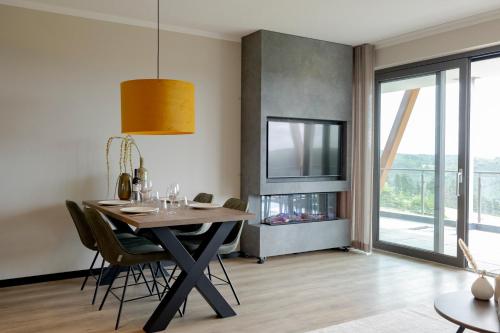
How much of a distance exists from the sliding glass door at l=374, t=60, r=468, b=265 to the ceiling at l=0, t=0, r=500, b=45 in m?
0.65

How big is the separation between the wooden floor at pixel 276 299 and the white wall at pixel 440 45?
237 centimetres

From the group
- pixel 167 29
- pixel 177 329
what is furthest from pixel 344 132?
pixel 177 329

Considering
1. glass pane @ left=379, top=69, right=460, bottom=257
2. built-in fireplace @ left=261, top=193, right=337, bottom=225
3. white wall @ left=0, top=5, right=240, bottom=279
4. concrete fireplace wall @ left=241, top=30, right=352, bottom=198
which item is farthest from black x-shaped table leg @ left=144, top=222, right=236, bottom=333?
glass pane @ left=379, top=69, right=460, bottom=257

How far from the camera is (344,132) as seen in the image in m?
5.88

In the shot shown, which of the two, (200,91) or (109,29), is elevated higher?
(109,29)

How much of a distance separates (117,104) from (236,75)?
1503 mm

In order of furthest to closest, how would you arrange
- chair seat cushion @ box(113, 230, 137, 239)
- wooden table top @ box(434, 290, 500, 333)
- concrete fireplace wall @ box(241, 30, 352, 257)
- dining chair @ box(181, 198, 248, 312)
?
concrete fireplace wall @ box(241, 30, 352, 257) → chair seat cushion @ box(113, 230, 137, 239) → dining chair @ box(181, 198, 248, 312) → wooden table top @ box(434, 290, 500, 333)

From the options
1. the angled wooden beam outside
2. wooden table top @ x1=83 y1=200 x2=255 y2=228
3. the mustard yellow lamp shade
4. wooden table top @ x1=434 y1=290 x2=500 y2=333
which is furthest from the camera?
the angled wooden beam outside

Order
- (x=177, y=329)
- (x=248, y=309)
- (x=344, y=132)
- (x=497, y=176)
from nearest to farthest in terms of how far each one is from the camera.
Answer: (x=177, y=329) → (x=248, y=309) → (x=497, y=176) → (x=344, y=132)

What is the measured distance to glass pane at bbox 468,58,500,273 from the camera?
505 cm

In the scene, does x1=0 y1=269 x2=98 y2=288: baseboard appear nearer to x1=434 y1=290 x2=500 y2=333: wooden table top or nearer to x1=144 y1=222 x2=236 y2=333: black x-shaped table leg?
x1=144 y1=222 x2=236 y2=333: black x-shaped table leg

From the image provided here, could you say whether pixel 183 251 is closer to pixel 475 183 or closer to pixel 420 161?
pixel 420 161

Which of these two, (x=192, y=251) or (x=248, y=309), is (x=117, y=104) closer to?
(x=192, y=251)

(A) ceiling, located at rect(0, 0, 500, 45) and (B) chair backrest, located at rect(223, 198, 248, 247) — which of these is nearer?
(B) chair backrest, located at rect(223, 198, 248, 247)
